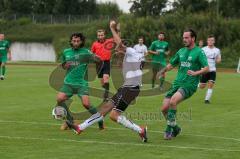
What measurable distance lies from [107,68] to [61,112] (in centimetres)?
684

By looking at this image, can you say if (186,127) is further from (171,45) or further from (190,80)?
(171,45)

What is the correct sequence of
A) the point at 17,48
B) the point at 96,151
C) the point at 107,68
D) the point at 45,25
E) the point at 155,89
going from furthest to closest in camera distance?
the point at 45,25
the point at 17,48
the point at 155,89
the point at 107,68
the point at 96,151

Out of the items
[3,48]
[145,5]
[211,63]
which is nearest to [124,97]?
[211,63]

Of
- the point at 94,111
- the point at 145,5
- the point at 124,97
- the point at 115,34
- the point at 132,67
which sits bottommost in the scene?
the point at 94,111

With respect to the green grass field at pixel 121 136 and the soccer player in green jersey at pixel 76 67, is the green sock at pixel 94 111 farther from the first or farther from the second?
Result: the green grass field at pixel 121 136

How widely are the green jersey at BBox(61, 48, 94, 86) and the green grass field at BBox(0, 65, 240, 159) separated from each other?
109 centimetres

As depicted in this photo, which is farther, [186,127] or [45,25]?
[45,25]

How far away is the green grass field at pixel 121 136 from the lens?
34.4 ft

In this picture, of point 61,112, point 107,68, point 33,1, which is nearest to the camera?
point 61,112

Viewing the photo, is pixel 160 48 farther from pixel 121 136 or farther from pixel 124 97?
pixel 124 97

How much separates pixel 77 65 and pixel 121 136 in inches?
70.9

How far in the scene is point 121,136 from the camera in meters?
12.4

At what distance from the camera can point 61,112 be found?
13.8 metres

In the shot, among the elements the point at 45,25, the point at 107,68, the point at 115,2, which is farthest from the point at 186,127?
the point at 115,2
